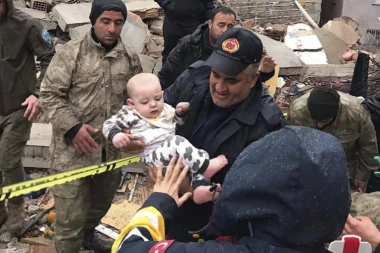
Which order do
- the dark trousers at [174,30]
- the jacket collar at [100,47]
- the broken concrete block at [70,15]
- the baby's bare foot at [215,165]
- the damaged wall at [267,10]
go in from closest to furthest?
the baby's bare foot at [215,165] → the jacket collar at [100,47] → the dark trousers at [174,30] → the broken concrete block at [70,15] → the damaged wall at [267,10]

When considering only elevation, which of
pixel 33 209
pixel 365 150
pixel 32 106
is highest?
pixel 32 106

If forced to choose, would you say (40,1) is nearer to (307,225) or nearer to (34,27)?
(34,27)

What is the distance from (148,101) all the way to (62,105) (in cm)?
86

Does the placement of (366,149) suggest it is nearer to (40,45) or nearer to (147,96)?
(147,96)

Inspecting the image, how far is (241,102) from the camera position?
123 inches

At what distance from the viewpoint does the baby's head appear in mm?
3348

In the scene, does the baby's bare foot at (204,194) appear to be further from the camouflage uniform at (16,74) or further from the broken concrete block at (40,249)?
the broken concrete block at (40,249)

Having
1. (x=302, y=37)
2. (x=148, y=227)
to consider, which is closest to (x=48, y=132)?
(x=148, y=227)

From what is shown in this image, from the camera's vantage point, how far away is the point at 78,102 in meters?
3.96

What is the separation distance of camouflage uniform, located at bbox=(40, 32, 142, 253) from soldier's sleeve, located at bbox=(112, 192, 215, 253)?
1713 millimetres

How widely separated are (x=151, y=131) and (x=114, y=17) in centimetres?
112

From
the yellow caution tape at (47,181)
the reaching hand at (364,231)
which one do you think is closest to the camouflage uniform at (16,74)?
the yellow caution tape at (47,181)

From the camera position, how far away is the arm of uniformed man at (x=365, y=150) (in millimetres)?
4828

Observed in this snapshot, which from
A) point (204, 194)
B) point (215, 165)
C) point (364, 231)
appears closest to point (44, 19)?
point (215, 165)
